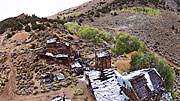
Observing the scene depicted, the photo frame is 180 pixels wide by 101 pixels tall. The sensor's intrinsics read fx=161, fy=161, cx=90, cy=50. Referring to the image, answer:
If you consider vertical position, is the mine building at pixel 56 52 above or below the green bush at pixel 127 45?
above

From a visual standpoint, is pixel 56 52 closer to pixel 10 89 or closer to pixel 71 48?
pixel 71 48

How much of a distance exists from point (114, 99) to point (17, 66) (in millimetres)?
15944

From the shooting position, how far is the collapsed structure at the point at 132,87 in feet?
43.1

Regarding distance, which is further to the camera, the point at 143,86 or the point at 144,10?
the point at 144,10

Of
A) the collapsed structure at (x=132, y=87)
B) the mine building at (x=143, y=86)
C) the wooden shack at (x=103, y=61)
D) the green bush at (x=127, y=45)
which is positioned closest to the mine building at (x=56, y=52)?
the wooden shack at (x=103, y=61)

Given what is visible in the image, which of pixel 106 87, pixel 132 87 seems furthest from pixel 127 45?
pixel 132 87

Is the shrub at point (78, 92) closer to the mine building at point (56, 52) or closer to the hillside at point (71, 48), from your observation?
the hillside at point (71, 48)

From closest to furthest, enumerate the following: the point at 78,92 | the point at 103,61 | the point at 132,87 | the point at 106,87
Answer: the point at 132,87 < the point at 106,87 < the point at 78,92 < the point at 103,61

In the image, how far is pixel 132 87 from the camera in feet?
43.0

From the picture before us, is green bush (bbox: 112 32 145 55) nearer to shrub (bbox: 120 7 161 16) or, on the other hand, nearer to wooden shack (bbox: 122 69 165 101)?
wooden shack (bbox: 122 69 165 101)

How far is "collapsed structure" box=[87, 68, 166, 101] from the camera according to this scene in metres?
13.1

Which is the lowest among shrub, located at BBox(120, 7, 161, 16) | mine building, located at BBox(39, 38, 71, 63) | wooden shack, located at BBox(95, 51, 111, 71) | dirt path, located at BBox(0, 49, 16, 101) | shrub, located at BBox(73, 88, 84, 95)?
shrub, located at BBox(73, 88, 84, 95)

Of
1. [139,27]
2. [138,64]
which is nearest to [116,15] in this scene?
[139,27]

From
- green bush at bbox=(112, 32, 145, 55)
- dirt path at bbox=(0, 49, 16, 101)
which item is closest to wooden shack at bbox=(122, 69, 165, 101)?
dirt path at bbox=(0, 49, 16, 101)
